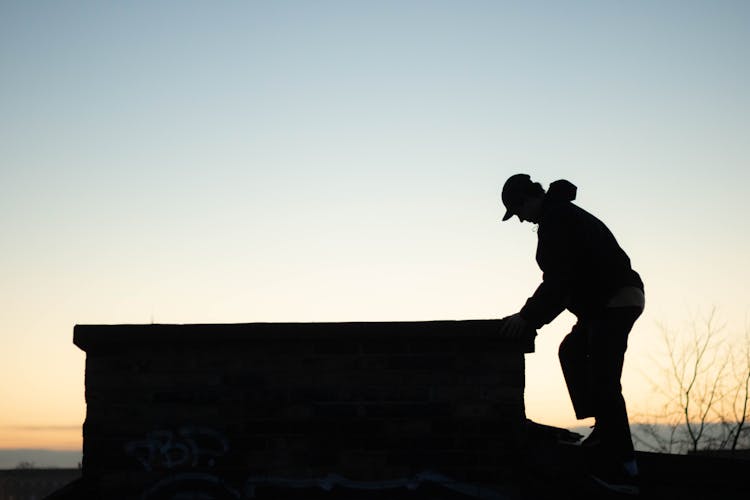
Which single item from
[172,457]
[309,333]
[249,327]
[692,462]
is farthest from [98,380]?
[692,462]

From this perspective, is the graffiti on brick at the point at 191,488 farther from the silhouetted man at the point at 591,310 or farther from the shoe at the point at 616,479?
the shoe at the point at 616,479

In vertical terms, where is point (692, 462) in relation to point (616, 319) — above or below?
below

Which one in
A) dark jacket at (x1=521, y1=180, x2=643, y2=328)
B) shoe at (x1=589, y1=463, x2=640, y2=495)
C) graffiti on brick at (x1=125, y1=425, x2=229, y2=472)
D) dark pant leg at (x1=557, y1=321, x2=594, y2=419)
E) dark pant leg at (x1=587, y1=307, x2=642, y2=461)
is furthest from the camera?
graffiti on brick at (x1=125, y1=425, x2=229, y2=472)

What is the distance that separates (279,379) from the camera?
20.0 feet

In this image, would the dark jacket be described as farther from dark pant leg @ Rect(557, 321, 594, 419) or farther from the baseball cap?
the baseball cap

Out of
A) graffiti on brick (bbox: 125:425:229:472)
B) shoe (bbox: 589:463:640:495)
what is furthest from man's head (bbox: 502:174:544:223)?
graffiti on brick (bbox: 125:425:229:472)

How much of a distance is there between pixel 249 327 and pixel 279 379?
0.45m

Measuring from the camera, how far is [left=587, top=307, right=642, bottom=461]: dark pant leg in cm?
511

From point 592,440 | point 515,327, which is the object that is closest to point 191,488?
point 515,327

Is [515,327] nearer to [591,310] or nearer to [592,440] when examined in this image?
[591,310]

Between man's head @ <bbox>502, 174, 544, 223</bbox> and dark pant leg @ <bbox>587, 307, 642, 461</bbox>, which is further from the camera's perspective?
man's head @ <bbox>502, 174, 544, 223</bbox>

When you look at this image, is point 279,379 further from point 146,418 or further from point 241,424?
point 146,418

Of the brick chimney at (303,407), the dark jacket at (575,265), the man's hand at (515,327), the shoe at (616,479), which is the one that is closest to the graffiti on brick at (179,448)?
the brick chimney at (303,407)

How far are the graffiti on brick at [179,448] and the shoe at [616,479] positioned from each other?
104 inches
